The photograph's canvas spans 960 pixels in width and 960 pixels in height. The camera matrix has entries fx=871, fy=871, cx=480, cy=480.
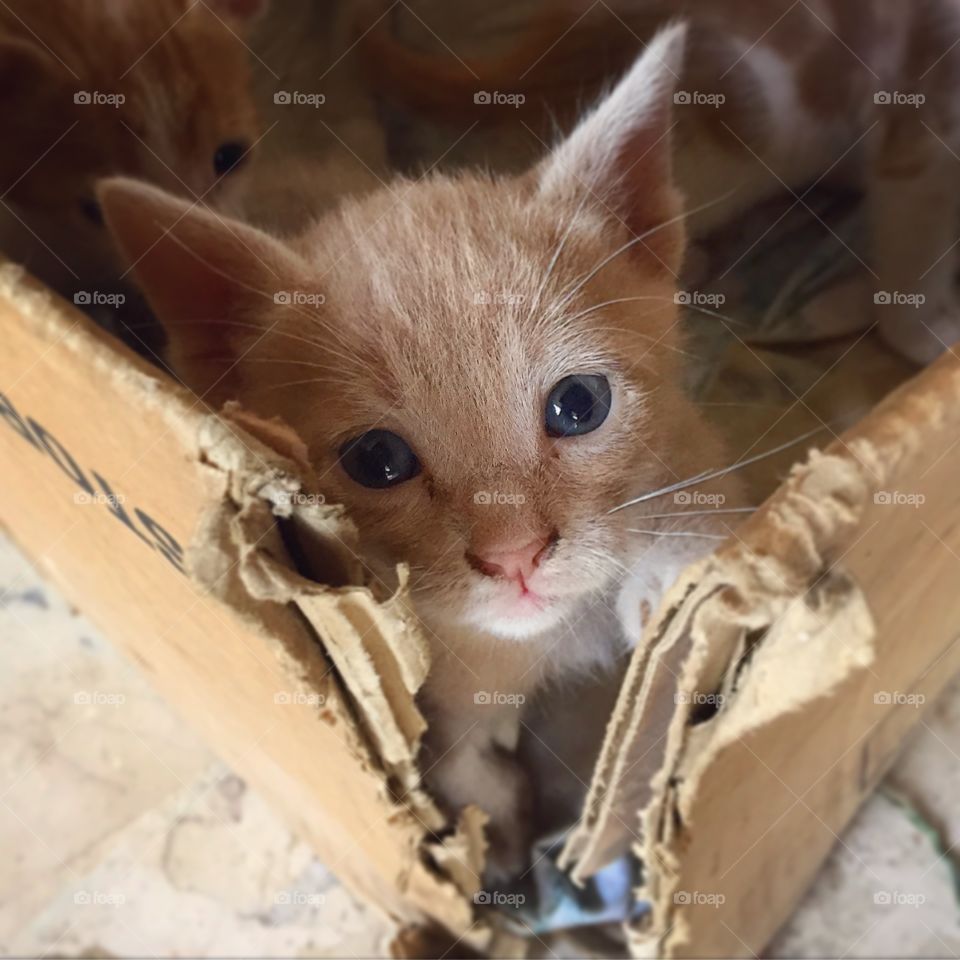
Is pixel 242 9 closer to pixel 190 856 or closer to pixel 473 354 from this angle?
pixel 473 354

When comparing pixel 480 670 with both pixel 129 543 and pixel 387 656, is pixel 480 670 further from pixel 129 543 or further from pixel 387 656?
pixel 129 543

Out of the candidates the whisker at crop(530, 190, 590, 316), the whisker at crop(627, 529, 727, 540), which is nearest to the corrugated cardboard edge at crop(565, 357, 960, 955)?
the whisker at crop(627, 529, 727, 540)

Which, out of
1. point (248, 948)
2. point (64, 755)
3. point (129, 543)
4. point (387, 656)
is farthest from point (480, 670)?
point (64, 755)

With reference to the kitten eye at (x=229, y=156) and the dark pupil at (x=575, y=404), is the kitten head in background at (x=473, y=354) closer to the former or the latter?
the dark pupil at (x=575, y=404)

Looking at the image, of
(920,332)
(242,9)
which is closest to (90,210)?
(242,9)

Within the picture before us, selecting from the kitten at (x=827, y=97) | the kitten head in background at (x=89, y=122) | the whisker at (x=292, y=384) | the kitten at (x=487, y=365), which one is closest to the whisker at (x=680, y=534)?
the kitten at (x=487, y=365)

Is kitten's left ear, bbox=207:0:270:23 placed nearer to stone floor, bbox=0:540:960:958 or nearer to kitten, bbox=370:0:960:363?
kitten, bbox=370:0:960:363
